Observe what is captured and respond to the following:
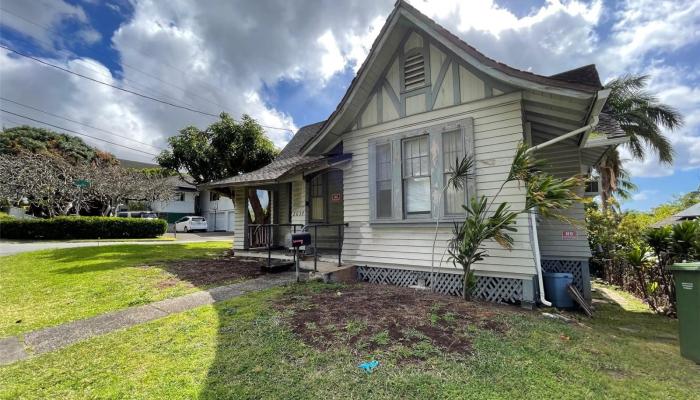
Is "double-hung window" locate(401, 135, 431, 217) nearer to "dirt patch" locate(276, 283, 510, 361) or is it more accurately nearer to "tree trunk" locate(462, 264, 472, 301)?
"tree trunk" locate(462, 264, 472, 301)

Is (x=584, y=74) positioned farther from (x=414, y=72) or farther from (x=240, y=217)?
(x=240, y=217)

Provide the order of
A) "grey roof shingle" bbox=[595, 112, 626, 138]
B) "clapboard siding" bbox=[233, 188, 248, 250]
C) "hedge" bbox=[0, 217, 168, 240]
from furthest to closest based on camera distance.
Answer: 1. "hedge" bbox=[0, 217, 168, 240]
2. "clapboard siding" bbox=[233, 188, 248, 250]
3. "grey roof shingle" bbox=[595, 112, 626, 138]

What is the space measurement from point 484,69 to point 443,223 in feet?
10.2

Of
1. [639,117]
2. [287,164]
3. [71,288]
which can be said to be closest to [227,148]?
[287,164]

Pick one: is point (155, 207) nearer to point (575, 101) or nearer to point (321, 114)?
point (321, 114)

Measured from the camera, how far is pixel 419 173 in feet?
23.2

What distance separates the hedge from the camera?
64.5 ft

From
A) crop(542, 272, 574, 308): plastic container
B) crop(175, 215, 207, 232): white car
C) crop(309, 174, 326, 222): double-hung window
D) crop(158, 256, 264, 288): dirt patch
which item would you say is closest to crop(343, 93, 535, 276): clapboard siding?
crop(542, 272, 574, 308): plastic container

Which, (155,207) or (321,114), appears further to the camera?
(155,207)

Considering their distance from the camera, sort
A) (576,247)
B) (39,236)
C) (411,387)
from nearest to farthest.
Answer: (411,387)
(576,247)
(39,236)

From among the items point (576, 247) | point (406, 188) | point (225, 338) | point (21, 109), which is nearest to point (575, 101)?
point (406, 188)

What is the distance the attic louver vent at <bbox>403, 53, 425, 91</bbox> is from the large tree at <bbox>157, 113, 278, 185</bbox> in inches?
489

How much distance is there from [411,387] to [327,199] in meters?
8.26

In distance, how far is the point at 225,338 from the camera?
4.12 meters
